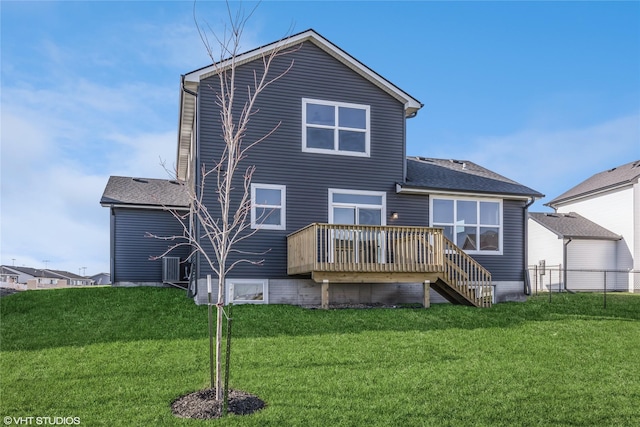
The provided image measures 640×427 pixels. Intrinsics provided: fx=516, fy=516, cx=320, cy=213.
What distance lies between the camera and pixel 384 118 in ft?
50.1

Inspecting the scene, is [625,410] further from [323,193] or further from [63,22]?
[63,22]

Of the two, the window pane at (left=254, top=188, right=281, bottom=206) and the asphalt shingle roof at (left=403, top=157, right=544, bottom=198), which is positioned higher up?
the asphalt shingle roof at (left=403, top=157, right=544, bottom=198)

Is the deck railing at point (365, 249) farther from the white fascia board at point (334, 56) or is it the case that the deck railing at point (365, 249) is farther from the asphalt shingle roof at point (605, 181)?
the asphalt shingle roof at point (605, 181)

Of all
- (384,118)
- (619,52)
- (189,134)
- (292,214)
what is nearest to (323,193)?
(292,214)

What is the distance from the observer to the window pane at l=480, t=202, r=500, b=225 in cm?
1594

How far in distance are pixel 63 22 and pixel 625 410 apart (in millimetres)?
11453

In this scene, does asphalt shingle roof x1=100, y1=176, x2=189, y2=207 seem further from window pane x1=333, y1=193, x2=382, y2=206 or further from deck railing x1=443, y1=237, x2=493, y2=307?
deck railing x1=443, y1=237, x2=493, y2=307

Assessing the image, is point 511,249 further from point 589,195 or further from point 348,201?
point 589,195

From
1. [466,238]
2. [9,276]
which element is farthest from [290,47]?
[9,276]

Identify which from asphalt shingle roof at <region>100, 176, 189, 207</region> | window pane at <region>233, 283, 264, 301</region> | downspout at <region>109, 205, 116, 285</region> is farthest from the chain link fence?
downspout at <region>109, 205, 116, 285</region>

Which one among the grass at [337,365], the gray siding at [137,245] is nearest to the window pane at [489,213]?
the grass at [337,365]

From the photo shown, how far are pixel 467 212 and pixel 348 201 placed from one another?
3888 millimetres

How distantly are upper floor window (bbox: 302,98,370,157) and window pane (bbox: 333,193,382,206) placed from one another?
1.18 metres

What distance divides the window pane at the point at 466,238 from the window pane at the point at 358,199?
275cm
